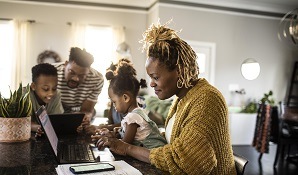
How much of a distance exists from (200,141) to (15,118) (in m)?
0.94

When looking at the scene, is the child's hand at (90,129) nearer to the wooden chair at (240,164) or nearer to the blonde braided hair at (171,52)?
the blonde braided hair at (171,52)

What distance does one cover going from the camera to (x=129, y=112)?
158 cm

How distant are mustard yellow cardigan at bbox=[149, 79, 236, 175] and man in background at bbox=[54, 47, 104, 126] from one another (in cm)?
119

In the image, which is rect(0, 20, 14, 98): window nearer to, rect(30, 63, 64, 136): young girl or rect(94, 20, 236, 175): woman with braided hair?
rect(30, 63, 64, 136): young girl

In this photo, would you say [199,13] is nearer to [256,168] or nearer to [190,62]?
[256,168]

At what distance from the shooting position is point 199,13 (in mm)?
5875

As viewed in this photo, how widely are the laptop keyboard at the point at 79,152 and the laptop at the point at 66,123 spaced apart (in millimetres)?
301

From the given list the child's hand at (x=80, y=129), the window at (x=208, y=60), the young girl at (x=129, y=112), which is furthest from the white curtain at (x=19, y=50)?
the young girl at (x=129, y=112)

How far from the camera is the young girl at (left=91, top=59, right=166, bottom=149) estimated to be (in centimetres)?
142

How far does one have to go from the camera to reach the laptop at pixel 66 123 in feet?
5.45

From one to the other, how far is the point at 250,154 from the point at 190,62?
3959 mm

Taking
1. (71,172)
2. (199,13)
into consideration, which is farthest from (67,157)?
(199,13)

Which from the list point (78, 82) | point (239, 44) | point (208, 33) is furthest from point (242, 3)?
point (78, 82)

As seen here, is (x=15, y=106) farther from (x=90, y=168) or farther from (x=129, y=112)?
(x=90, y=168)
